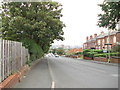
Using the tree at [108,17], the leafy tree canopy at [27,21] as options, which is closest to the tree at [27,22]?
the leafy tree canopy at [27,21]

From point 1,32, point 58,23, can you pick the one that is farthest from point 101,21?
point 1,32

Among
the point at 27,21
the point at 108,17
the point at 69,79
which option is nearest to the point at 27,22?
the point at 27,21

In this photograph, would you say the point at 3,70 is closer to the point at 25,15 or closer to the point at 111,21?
the point at 25,15

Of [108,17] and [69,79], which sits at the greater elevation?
[108,17]

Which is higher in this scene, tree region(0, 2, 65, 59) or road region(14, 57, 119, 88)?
tree region(0, 2, 65, 59)

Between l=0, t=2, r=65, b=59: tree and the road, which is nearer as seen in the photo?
the road

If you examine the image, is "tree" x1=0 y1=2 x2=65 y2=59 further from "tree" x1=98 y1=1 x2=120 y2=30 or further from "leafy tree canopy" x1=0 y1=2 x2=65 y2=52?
"tree" x1=98 y1=1 x2=120 y2=30

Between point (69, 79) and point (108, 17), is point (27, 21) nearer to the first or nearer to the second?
point (108, 17)

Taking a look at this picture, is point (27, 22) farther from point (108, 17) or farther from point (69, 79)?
point (69, 79)

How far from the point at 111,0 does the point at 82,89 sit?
12797 mm

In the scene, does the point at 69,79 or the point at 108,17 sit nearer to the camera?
the point at 69,79

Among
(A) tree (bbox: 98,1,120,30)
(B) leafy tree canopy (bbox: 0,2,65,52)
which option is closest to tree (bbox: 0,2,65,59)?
(B) leafy tree canopy (bbox: 0,2,65,52)

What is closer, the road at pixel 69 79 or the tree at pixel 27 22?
the road at pixel 69 79

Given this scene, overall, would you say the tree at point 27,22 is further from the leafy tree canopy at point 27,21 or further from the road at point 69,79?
the road at point 69,79
